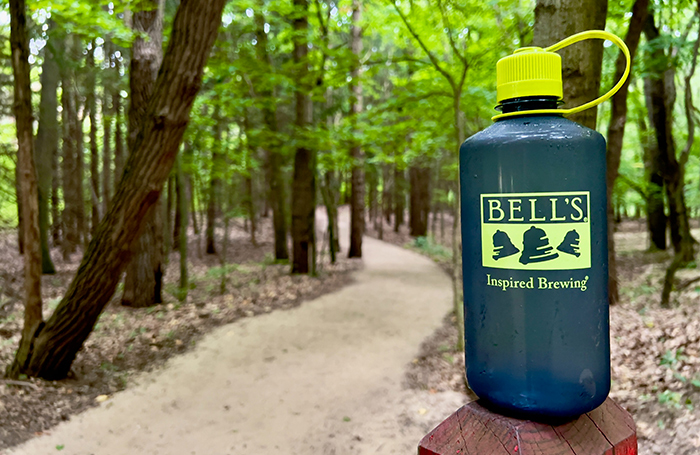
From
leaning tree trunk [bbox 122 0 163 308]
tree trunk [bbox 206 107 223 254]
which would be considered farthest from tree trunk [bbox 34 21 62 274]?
leaning tree trunk [bbox 122 0 163 308]

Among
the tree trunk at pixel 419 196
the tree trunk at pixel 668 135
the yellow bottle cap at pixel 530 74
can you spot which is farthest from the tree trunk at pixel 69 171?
the yellow bottle cap at pixel 530 74

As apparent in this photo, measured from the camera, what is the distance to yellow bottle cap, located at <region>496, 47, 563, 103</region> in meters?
0.99

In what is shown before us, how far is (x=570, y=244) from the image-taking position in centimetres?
95

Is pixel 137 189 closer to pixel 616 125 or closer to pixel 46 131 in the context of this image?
pixel 616 125

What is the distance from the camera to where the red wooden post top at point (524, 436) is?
944 millimetres

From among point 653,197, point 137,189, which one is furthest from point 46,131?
point 653,197

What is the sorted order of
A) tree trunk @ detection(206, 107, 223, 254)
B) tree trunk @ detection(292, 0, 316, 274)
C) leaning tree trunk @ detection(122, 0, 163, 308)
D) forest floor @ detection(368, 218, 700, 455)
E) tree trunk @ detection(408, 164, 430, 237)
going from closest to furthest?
forest floor @ detection(368, 218, 700, 455) → leaning tree trunk @ detection(122, 0, 163, 308) → tree trunk @ detection(206, 107, 223, 254) → tree trunk @ detection(292, 0, 316, 274) → tree trunk @ detection(408, 164, 430, 237)

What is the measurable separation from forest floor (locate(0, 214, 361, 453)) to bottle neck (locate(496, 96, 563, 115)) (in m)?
4.61

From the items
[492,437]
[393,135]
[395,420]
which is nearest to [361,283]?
[393,135]

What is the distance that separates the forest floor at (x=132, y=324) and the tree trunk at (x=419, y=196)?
6.75m

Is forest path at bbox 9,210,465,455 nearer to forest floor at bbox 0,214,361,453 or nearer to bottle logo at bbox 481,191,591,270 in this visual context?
forest floor at bbox 0,214,361,453

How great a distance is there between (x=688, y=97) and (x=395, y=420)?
20.3ft

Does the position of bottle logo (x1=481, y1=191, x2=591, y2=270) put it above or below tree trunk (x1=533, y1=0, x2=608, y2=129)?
below

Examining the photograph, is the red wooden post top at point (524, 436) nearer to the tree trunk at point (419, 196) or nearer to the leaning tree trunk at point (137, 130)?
the leaning tree trunk at point (137, 130)
